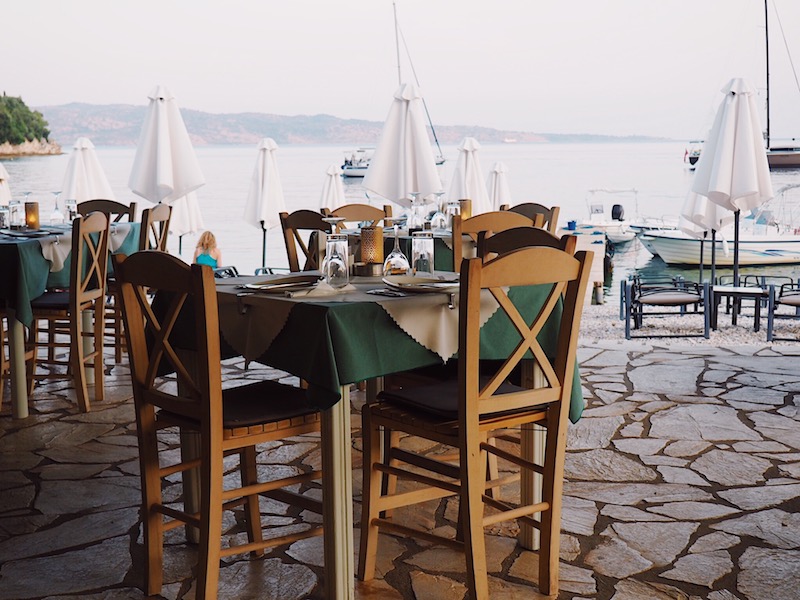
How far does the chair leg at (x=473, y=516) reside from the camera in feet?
7.55

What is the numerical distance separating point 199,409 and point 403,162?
4828mm

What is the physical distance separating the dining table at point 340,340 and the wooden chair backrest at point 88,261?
1998mm

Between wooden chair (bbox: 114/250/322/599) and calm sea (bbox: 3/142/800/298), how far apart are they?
432 inches

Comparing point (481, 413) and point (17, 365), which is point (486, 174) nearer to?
point (17, 365)

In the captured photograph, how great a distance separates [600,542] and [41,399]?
323 cm

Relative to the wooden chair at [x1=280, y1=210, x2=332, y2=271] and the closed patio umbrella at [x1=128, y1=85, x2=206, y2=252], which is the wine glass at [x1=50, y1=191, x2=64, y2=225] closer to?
the closed patio umbrella at [x1=128, y1=85, x2=206, y2=252]

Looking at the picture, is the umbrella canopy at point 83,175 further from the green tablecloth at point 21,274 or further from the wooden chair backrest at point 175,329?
the wooden chair backrest at point 175,329

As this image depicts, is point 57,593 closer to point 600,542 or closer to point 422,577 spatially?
point 422,577

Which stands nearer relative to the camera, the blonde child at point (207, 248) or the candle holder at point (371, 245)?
the candle holder at point (371, 245)

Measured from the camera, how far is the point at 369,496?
2600 millimetres

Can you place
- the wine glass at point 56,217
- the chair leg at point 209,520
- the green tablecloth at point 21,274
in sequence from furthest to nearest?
the wine glass at point 56,217
the green tablecloth at point 21,274
the chair leg at point 209,520

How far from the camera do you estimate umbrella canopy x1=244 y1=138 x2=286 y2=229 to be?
8930 millimetres

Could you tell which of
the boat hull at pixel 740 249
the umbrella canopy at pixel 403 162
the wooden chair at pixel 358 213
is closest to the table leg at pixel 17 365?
the wooden chair at pixel 358 213

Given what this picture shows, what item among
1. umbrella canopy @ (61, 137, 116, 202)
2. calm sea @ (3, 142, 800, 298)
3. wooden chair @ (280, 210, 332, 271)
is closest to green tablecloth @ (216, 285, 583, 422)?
wooden chair @ (280, 210, 332, 271)
